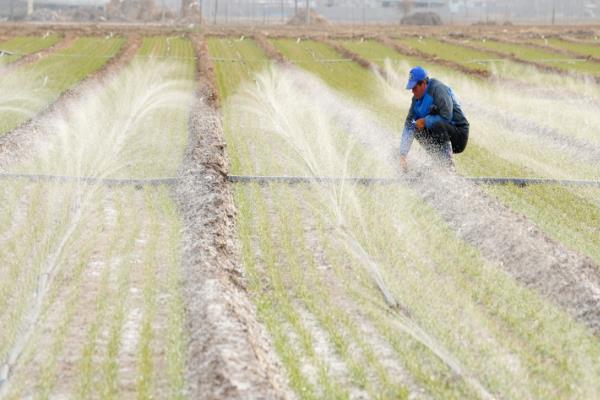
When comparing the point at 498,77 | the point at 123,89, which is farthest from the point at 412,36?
the point at 123,89

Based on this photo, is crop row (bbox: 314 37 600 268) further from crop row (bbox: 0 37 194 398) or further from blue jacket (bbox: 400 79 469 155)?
crop row (bbox: 0 37 194 398)

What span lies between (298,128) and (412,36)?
A: 38.1 metres

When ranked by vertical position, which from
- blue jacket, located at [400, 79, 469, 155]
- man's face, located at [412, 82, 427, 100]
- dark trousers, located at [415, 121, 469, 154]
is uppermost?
man's face, located at [412, 82, 427, 100]

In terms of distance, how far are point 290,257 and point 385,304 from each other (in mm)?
1820

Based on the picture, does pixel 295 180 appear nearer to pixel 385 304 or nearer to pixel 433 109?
pixel 433 109

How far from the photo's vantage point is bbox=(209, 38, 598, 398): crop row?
6.26 meters

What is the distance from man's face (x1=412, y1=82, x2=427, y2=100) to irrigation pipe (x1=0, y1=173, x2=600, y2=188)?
1276mm

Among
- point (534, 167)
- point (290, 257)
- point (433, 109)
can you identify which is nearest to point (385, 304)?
point (290, 257)

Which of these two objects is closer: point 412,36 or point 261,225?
point 261,225

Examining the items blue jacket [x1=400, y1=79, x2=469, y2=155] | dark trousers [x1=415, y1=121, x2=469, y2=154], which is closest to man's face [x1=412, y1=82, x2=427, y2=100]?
blue jacket [x1=400, y1=79, x2=469, y2=155]

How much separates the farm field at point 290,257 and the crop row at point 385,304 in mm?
25

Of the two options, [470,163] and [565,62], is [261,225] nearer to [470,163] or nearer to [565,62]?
[470,163]

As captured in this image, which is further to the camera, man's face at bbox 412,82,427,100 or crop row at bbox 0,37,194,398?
man's face at bbox 412,82,427,100

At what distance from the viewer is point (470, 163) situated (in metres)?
14.8
